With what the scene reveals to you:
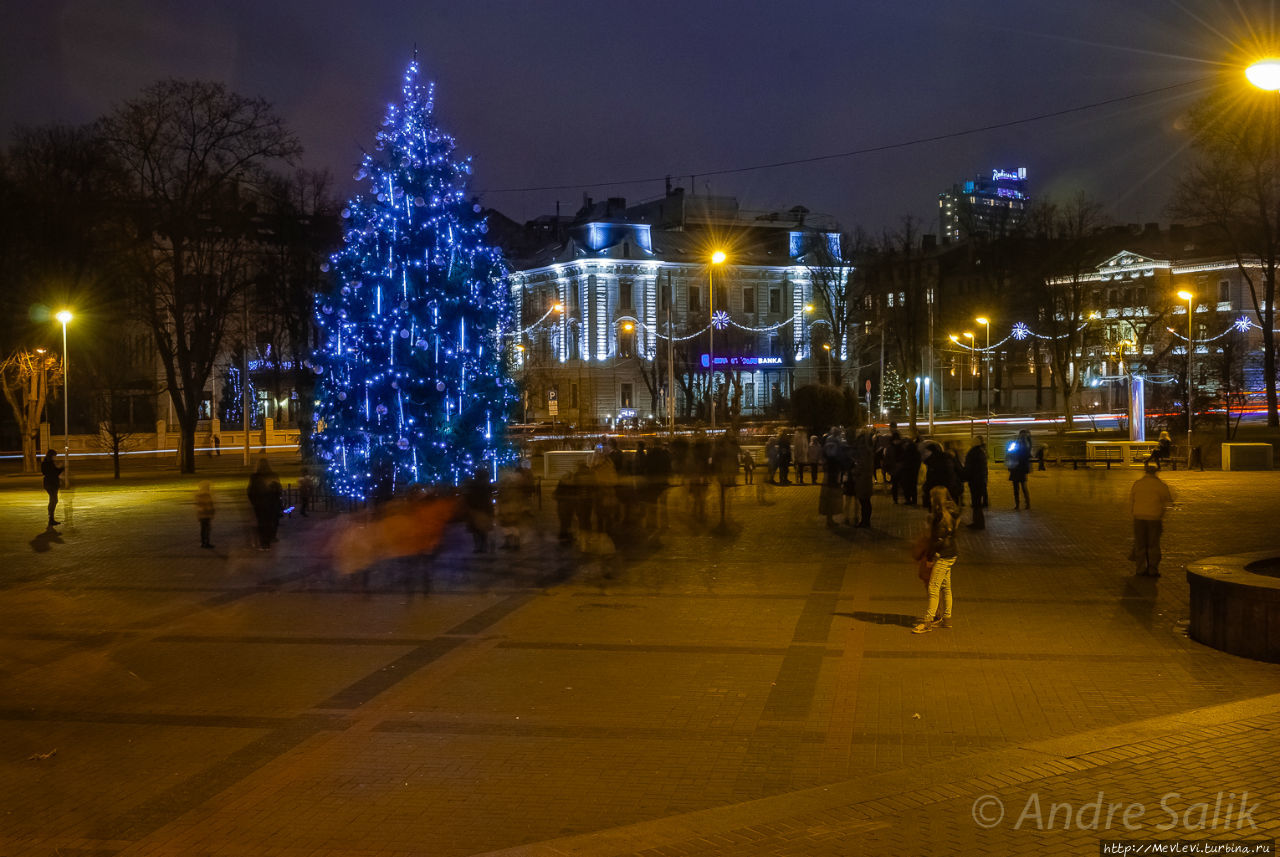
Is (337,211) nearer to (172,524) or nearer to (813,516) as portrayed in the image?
(172,524)

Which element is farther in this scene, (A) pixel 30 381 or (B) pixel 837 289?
(B) pixel 837 289

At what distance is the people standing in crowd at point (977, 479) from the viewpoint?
19828 mm

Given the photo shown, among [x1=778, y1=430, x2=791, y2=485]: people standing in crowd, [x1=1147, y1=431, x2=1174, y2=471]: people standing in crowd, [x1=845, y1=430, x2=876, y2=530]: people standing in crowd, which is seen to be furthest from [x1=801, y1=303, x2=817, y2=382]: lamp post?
[x1=845, y1=430, x2=876, y2=530]: people standing in crowd

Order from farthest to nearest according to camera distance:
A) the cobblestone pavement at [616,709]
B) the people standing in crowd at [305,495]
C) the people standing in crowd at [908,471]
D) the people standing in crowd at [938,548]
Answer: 1. the people standing in crowd at [305,495]
2. the people standing in crowd at [908,471]
3. the people standing in crowd at [938,548]
4. the cobblestone pavement at [616,709]

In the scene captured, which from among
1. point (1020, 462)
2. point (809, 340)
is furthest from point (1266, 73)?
point (809, 340)

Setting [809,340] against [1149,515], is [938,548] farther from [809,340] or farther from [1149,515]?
[809,340]

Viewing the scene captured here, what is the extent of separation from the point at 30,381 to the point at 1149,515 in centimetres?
4189

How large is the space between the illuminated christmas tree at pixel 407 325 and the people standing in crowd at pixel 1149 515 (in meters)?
13.8

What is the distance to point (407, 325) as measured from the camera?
928 inches

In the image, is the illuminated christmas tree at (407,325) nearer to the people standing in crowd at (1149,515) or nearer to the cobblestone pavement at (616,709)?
the cobblestone pavement at (616,709)

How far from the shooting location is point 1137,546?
14109 mm

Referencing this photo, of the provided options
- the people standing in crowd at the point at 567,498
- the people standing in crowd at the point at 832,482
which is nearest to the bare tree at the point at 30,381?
the people standing in crowd at the point at 567,498

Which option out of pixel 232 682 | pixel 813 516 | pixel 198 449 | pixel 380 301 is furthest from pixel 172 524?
pixel 198 449

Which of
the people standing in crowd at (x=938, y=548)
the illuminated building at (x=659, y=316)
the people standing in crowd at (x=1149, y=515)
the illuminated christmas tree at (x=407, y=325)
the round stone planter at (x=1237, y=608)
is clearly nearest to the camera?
the round stone planter at (x=1237, y=608)
